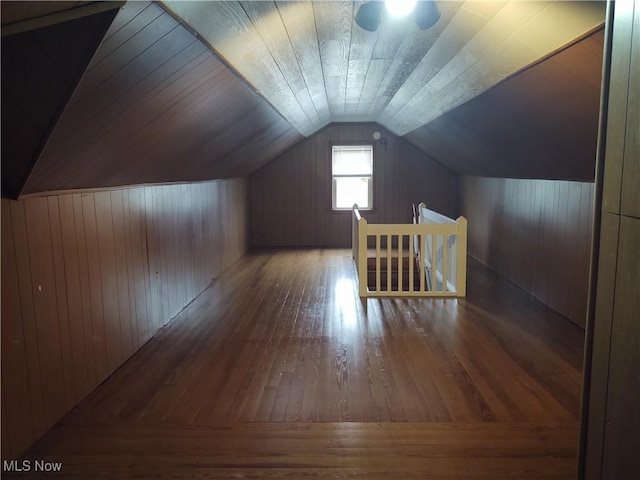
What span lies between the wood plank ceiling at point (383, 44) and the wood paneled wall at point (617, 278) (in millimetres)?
947

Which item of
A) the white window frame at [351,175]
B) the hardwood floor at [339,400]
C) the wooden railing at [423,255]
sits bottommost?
the hardwood floor at [339,400]

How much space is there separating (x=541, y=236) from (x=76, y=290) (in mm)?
4122

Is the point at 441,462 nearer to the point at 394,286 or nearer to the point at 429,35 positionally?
the point at 429,35

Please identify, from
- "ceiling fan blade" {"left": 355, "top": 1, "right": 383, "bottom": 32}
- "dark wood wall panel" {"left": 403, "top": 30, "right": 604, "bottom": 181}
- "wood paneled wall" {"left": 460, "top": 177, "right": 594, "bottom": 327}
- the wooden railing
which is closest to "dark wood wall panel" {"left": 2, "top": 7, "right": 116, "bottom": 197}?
"ceiling fan blade" {"left": 355, "top": 1, "right": 383, "bottom": 32}

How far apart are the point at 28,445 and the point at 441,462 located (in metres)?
1.88

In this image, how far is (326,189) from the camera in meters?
8.23

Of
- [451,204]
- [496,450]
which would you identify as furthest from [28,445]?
[451,204]

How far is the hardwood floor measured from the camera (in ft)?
6.70

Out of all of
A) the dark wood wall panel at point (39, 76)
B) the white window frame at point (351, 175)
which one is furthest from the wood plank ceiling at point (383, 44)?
the white window frame at point (351, 175)

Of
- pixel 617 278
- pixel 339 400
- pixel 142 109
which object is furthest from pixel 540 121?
pixel 142 109

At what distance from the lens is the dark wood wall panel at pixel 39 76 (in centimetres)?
142

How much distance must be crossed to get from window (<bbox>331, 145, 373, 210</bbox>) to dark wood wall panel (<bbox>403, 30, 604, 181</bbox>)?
8.46ft

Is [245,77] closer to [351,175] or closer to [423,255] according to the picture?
[423,255]

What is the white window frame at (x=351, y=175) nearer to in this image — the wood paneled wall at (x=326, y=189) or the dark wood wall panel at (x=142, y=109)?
the wood paneled wall at (x=326, y=189)
